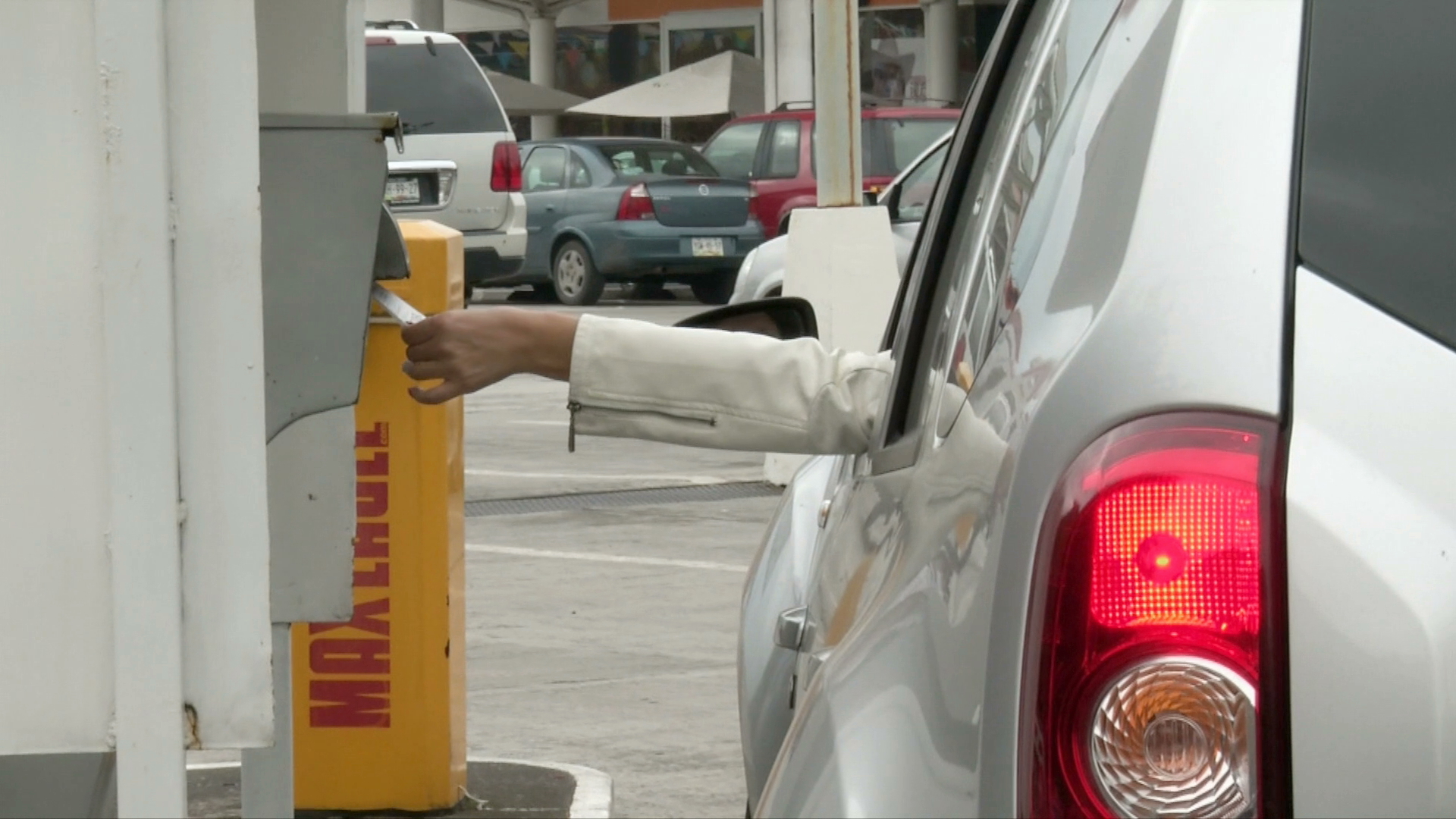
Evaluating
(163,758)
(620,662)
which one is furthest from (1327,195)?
(620,662)

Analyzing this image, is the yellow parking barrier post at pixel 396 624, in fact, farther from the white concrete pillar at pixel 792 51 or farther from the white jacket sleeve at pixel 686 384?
the white concrete pillar at pixel 792 51

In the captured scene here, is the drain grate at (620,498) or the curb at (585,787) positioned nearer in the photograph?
the curb at (585,787)

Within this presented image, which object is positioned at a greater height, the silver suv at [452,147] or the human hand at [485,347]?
the silver suv at [452,147]

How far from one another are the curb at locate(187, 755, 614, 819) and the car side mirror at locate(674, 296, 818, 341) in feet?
7.01

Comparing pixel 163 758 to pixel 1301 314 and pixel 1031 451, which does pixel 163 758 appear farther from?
pixel 1301 314

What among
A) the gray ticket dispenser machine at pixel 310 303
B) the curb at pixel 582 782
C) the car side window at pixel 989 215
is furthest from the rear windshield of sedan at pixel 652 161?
the car side window at pixel 989 215

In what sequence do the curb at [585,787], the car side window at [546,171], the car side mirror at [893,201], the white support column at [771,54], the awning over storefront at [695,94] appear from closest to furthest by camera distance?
the curb at [585,787], the car side mirror at [893,201], the car side window at [546,171], the white support column at [771,54], the awning over storefront at [695,94]

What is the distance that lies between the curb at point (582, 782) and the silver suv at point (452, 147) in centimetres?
923

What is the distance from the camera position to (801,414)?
213cm

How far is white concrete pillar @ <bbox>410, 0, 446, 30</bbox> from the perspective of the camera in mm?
30141

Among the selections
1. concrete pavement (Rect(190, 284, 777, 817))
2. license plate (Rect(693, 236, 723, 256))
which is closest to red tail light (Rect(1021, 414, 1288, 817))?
concrete pavement (Rect(190, 284, 777, 817))

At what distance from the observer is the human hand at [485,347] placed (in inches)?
83.6

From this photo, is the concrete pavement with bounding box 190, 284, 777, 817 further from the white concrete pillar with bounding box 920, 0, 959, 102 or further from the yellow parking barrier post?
the white concrete pillar with bounding box 920, 0, 959, 102

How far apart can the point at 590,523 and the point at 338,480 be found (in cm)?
562
